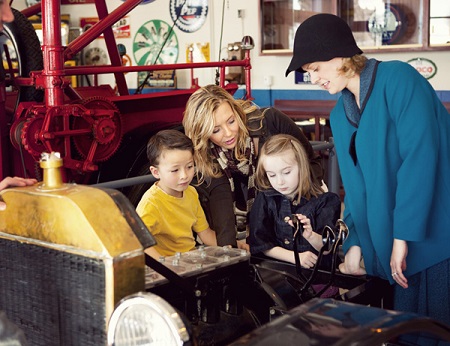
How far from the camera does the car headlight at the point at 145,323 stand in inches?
A: 43.4

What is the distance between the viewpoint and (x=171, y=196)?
99.3 inches

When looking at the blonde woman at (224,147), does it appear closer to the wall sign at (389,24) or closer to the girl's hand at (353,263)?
the girl's hand at (353,263)

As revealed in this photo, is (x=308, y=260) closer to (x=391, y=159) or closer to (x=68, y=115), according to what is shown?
(x=391, y=159)

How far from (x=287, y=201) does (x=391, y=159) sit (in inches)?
21.9

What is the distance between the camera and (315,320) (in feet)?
3.91

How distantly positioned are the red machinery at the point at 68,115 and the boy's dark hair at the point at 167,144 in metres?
1.07

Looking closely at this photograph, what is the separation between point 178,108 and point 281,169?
7.45 ft

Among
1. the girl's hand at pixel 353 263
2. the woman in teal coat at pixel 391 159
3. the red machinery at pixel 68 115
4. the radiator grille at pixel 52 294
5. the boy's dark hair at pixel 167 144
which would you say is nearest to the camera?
the radiator grille at pixel 52 294

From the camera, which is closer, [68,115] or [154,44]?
[68,115]

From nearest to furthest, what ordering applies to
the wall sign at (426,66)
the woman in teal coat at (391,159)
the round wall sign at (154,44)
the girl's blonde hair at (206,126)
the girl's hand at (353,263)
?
the woman in teal coat at (391,159), the girl's hand at (353,263), the girl's blonde hair at (206,126), the wall sign at (426,66), the round wall sign at (154,44)

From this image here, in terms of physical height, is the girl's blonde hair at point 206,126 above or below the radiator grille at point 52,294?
above

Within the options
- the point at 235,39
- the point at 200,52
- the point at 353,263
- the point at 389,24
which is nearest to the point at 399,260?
the point at 353,263

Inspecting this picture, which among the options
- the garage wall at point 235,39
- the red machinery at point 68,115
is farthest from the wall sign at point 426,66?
the red machinery at point 68,115

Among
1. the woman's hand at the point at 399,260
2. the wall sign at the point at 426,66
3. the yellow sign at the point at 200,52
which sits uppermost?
the yellow sign at the point at 200,52
